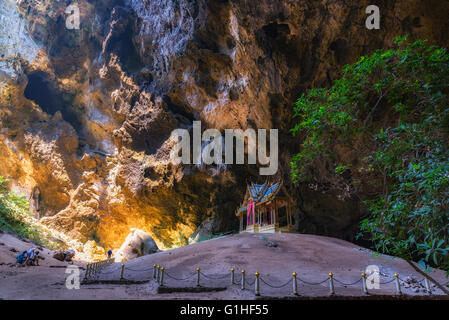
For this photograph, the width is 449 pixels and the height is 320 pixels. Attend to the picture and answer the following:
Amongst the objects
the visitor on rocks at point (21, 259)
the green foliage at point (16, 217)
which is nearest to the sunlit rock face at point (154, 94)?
the green foliage at point (16, 217)

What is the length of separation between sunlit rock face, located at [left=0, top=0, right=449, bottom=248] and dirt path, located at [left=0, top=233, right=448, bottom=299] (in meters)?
6.46

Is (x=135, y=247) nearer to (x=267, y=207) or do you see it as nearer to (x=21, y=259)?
(x=21, y=259)

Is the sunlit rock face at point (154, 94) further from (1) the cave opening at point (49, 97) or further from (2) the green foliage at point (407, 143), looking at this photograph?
(2) the green foliage at point (407, 143)

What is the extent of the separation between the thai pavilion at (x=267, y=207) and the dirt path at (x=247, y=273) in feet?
10.3

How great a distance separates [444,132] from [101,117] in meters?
28.5

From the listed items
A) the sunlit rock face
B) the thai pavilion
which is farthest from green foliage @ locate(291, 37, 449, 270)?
the thai pavilion

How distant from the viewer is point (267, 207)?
17484mm

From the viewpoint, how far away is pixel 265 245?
1182 cm

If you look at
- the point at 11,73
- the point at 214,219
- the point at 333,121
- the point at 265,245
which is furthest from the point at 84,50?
the point at 333,121

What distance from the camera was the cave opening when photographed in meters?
27.1

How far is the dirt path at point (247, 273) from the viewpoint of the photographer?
6.73m

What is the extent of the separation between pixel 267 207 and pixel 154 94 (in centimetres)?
1437

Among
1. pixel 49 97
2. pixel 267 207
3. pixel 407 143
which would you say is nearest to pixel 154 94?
pixel 49 97

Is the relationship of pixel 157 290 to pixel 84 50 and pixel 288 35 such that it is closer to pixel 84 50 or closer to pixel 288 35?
pixel 288 35
